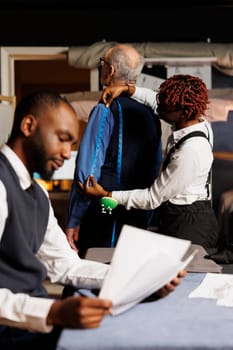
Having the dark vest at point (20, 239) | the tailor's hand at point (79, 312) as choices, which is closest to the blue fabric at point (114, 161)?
the dark vest at point (20, 239)

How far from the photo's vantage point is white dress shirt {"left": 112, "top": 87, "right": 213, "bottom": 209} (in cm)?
238

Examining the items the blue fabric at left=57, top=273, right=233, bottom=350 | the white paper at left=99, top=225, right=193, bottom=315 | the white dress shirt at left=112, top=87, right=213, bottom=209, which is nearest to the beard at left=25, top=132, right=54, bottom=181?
the white paper at left=99, top=225, right=193, bottom=315

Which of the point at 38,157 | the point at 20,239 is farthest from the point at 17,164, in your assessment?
the point at 20,239

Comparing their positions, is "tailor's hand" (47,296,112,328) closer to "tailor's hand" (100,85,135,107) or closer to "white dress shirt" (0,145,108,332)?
"white dress shirt" (0,145,108,332)

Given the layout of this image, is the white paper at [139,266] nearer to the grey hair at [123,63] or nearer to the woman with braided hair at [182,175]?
the woman with braided hair at [182,175]

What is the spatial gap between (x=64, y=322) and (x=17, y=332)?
266 mm

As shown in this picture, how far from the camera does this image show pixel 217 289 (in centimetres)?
174

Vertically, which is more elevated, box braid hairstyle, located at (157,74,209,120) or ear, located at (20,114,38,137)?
ear, located at (20,114,38,137)

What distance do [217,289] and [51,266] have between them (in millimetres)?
479

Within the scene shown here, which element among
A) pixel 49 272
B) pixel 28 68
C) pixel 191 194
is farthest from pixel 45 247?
pixel 28 68

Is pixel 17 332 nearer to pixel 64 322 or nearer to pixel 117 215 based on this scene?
pixel 64 322

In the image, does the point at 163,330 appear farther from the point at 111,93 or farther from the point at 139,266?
the point at 111,93

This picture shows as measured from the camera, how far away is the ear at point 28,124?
5.04ft

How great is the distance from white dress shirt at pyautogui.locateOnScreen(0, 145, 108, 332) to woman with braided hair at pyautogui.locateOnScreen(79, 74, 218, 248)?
0.74 metres
